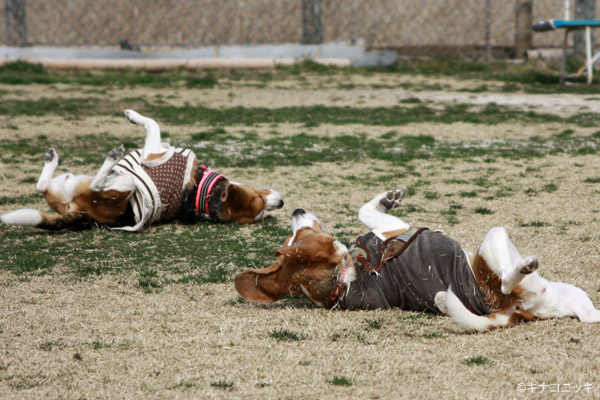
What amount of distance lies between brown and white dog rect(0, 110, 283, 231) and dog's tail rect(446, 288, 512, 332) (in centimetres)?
204

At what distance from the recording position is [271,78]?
12.0 m

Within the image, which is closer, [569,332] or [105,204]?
[569,332]

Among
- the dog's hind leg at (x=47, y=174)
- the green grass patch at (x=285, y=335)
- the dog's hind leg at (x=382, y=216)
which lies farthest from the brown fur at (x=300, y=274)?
the dog's hind leg at (x=47, y=174)

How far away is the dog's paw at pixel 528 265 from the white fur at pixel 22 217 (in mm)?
2845

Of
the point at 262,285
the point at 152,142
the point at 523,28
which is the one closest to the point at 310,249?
the point at 262,285

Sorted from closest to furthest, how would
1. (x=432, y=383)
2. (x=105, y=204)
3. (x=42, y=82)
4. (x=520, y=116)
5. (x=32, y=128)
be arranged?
1. (x=432, y=383)
2. (x=105, y=204)
3. (x=32, y=128)
4. (x=520, y=116)
5. (x=42, y=82)

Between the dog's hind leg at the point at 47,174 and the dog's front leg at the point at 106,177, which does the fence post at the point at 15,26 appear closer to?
the dog's hind leg at the point at 47,174

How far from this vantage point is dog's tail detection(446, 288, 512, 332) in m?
2.74

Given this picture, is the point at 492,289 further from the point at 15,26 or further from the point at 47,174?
the point at 15,26

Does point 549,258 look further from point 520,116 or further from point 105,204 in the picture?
point 520,116

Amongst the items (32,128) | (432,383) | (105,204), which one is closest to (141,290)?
(105,204)

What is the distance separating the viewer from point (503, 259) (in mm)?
2760

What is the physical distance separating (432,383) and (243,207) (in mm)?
2415

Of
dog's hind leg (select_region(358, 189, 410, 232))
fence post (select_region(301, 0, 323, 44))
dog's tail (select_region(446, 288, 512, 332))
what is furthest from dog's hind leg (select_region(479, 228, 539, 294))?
fence post (select_region(301, 0, 323, 44))
